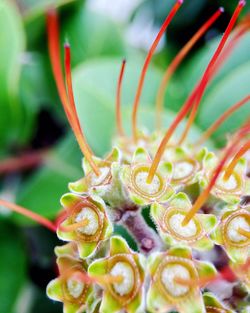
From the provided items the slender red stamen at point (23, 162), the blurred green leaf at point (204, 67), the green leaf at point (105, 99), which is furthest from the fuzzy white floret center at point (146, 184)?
the slender red stamen at point (23, 162)

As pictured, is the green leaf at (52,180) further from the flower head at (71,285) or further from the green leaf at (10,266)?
the flower head at (71,285)

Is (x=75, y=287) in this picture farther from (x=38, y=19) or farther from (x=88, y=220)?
(x=38, y=19)

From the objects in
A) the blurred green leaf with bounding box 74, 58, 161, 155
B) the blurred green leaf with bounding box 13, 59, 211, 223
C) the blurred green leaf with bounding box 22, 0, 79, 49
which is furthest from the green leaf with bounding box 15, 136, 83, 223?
the blurred green leaf with bounding box 22, 0, 79, 49

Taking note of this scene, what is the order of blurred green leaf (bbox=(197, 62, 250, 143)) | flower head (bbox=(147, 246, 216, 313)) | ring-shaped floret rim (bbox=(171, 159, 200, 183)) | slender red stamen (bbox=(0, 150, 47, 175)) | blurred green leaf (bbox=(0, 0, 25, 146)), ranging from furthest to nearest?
slender red stamen (bbox=(0, 150, 47, 175)), blurred green leaf (bbox=(0, 0, 25, 146)), blurred green leaf (bbox=(197, 62, 250, 143)), ring-shaped floret rim (bbox=(171, 159, 200, 183)), flower head (bbox=(147, 246, 216, 313))

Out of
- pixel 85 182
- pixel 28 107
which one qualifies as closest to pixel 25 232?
pixel 28 107

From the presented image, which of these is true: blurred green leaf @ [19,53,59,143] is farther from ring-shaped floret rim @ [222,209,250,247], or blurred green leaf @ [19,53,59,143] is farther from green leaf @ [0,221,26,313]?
ring-shaped floret rim @ [222,209,250,247]
